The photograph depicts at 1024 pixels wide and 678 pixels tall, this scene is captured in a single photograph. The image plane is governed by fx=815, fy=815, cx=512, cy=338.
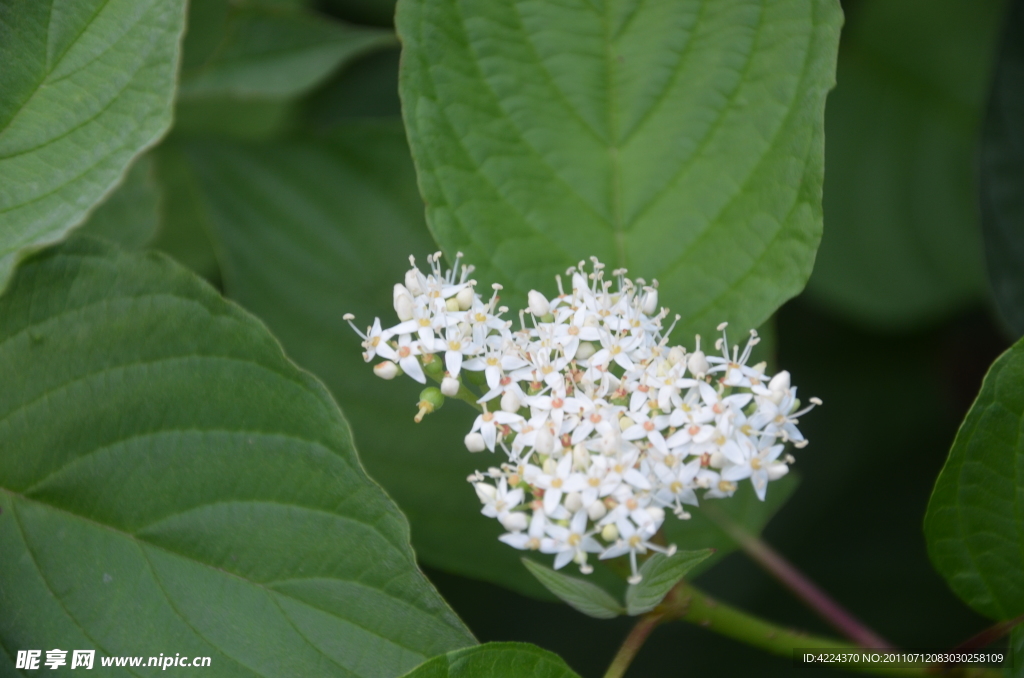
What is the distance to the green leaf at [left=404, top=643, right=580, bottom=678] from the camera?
682 mm

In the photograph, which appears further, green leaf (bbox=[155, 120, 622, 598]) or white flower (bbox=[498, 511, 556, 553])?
green leaf (bbox=[155, 120, 622, 598])

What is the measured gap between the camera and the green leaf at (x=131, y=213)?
1.21m

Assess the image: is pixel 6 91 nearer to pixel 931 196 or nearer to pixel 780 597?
pixel 780 597

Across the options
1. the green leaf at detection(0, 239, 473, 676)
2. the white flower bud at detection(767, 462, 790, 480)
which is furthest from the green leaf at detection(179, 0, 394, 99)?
the white flower bud at detection(767, 462, 790, 480)

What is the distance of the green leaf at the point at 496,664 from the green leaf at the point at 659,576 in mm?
90

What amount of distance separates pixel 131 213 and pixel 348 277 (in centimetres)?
35

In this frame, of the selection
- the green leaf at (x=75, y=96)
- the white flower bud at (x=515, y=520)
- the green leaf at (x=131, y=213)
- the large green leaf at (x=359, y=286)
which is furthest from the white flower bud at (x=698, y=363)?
the green leaf at (x=131, y=213)

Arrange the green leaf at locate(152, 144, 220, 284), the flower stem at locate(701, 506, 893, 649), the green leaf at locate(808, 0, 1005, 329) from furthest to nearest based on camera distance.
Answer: the green leaf at locate(808, 0, 1005, 329), the green leaf at locate(152, 144, 220, 284), the flower stem at locate(701, 506, 893, 649)

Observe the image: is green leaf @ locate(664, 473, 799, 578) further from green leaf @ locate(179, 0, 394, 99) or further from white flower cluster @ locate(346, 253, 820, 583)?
green leaf @ locate(179, 0, 394, 99)

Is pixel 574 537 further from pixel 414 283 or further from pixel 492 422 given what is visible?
pixel 414 283

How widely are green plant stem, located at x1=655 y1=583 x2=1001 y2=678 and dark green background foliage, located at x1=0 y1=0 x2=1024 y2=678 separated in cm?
9

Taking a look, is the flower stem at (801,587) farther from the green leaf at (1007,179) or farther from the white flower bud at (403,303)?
the white flower bud at (403,303)

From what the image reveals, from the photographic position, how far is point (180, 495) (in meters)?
0.79

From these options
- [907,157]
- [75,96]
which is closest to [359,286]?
[75,96]
